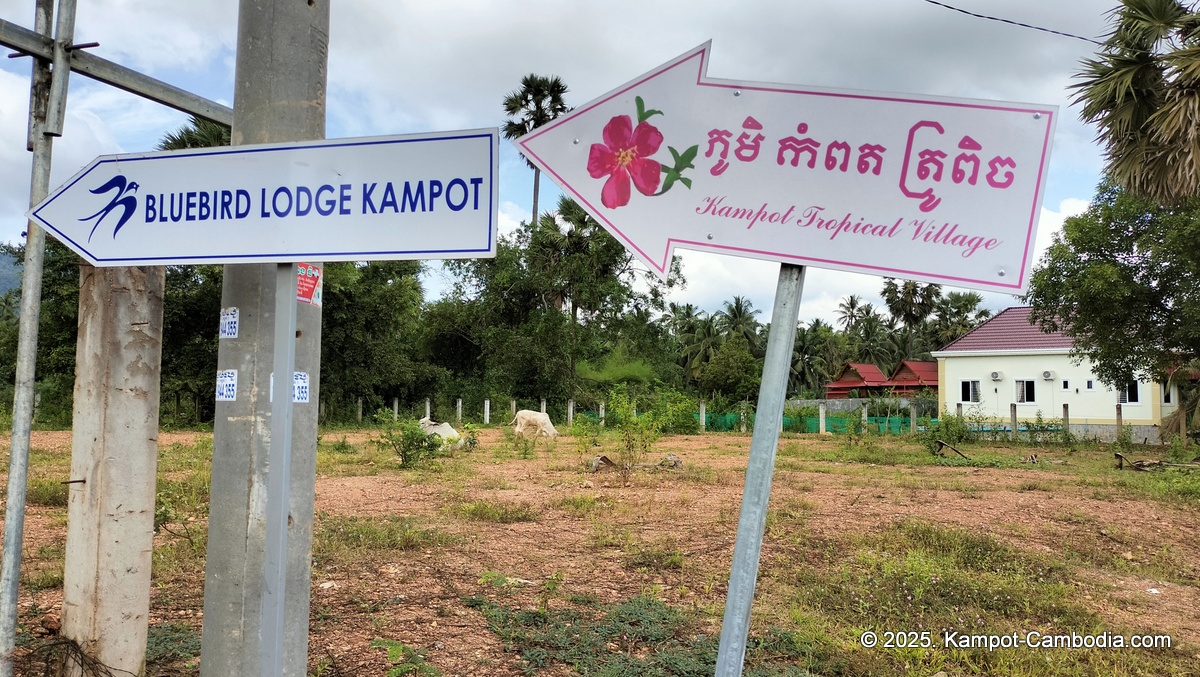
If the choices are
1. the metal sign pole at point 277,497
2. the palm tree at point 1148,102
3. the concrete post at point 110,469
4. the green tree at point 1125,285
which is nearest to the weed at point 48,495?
the concrete post at point 110,469

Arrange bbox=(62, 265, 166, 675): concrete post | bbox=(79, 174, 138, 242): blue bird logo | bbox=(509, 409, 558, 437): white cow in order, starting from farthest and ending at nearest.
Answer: bbox=(509, 409, 558, 437): white cow → bbox=(62, 265, 166, 675): concrete post → bbox=(79, 174, 138, 242): blue bird logo

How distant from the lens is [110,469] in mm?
2445

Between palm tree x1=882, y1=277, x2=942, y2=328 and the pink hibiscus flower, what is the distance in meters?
48.3

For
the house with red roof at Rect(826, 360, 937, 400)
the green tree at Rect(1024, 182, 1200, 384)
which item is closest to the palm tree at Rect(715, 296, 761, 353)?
the house with red roof at Rect(826, 360, 937, 400)

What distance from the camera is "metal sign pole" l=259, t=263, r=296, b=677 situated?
5.12ft

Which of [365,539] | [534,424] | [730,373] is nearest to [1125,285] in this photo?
[534,424]

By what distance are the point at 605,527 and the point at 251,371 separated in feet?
16.0

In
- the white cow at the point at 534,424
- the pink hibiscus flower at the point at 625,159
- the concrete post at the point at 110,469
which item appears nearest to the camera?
the pink hibiscus flower at the point at 625,159

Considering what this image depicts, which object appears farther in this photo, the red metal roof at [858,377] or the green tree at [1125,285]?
the red metal roof at [858,377]

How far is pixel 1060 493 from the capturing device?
9.45 meters

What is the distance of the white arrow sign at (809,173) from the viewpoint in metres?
1.34

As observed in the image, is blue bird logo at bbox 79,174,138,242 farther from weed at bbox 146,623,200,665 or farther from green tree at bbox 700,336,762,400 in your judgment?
green tree at bbox 700,336,762,400

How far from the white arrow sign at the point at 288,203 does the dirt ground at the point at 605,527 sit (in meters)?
2.07

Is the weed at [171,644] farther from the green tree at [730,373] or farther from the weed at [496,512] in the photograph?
the green tree at [730,373]
